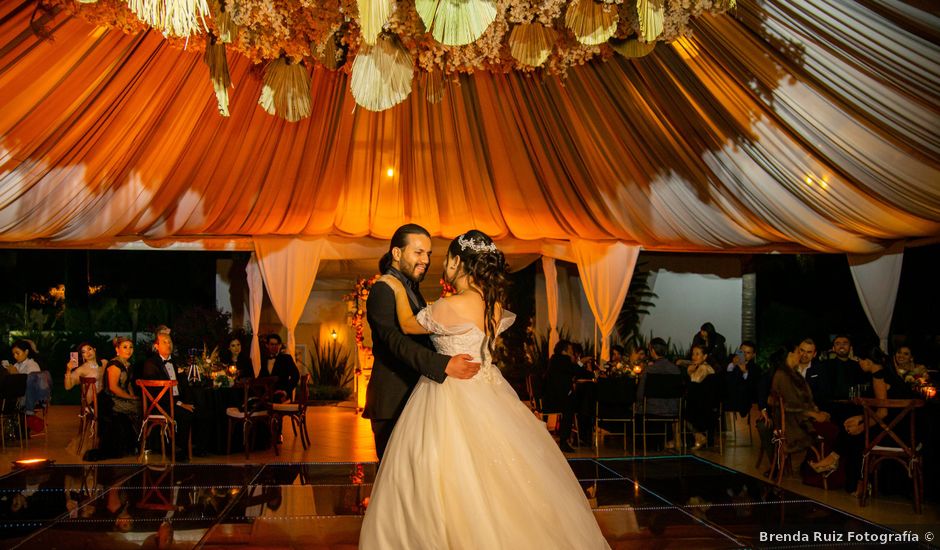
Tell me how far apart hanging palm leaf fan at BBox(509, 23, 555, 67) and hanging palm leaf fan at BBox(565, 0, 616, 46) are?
1.11ft

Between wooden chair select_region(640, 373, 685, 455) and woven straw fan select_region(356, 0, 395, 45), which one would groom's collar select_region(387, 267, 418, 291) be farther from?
wooden chair select_region(640, 373, 685, 455)

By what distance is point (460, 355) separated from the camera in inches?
142

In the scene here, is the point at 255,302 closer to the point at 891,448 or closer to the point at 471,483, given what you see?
the point at 891,448

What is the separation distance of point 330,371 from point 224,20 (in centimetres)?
1085

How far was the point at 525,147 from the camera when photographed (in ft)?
26.4

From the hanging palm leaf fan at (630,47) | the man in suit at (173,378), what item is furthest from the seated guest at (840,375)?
the man in suit at (173,378)

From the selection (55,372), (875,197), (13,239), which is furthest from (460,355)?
(55,372)

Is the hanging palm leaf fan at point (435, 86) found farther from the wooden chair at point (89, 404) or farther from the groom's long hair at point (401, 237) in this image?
the wooden chair at point (89, 404)

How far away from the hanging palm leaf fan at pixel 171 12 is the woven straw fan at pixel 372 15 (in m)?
0.73

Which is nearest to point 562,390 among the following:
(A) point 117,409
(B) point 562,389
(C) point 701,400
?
(B) point 562,389

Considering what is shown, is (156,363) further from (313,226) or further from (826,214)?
(826,214)

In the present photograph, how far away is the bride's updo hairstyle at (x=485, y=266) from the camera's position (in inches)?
146

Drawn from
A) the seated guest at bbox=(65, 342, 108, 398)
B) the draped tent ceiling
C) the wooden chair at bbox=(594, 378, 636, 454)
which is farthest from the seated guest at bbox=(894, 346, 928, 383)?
the seated guest at bbox=(65, 342, 108, 398)

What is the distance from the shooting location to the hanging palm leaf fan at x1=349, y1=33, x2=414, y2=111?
4340 millimetres
